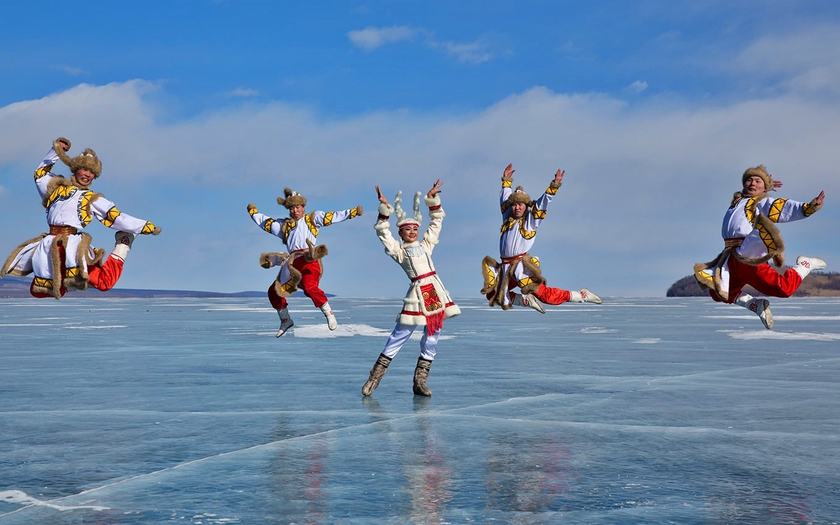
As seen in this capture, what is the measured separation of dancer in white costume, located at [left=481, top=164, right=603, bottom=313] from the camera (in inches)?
359

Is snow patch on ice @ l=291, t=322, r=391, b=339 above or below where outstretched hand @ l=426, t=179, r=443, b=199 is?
below

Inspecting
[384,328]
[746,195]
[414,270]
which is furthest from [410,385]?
[384,328]

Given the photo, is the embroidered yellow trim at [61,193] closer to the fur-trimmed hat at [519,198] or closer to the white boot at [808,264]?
the fur-trimmed hat at [519,198]

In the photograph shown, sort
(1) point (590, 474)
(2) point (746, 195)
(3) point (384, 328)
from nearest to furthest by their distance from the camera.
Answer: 1. (1) point (590, 474)
2. (2) point (746, 195)
3. (3) point (384, 328)

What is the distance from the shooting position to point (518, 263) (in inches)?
362

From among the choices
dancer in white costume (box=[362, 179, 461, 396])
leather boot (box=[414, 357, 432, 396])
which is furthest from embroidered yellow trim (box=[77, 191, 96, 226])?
leather boot (box=[414, 357, 432, 396])

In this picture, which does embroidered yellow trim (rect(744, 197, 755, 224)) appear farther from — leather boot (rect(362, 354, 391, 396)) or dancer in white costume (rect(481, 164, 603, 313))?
leather boot (rect(362, 354, 391, 396))

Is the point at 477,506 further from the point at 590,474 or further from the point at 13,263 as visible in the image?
the point at 13,263

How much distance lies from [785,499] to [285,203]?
748 cm

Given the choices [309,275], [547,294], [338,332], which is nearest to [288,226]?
[309,275]

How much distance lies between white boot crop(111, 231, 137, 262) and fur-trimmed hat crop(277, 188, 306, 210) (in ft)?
9.63

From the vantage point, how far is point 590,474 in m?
5.25

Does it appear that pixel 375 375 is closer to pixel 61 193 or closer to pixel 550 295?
pixel 550 295

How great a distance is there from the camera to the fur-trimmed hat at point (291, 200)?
34.8 feet
